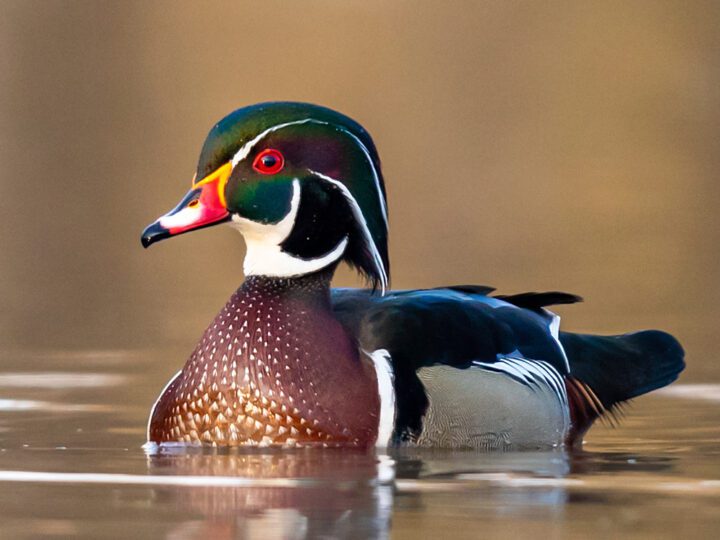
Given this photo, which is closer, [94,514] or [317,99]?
[94,514]

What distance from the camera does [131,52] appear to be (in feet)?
68.1

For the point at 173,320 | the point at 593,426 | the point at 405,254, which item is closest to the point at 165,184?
the point at 405,254

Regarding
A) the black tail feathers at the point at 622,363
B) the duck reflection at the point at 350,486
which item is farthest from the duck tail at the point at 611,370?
the duck reflection at the point at 350,486

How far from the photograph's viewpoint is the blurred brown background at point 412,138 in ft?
41.4

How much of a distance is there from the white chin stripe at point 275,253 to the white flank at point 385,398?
402 millimetres

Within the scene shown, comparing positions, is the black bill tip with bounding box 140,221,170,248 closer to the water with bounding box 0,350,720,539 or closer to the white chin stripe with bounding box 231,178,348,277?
the white chin stripe with bounding box 231,178,348,277

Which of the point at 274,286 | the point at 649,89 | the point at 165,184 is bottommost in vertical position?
the point at 274,286

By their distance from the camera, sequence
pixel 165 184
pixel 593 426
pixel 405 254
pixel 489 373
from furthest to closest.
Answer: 1. pixel 165 184
2. pixel 405 254
3. pixel 593 426
4. pixel 489 373

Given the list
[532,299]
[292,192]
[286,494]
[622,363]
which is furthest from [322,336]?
[622,363]

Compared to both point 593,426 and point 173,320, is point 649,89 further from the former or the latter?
point 593,426

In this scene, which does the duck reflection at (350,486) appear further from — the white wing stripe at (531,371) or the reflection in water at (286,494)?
the white wing stripe at (531,371)

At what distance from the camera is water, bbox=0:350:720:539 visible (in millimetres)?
4781

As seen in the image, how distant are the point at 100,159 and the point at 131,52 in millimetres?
3276

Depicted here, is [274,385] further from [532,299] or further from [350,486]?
[532,299]
